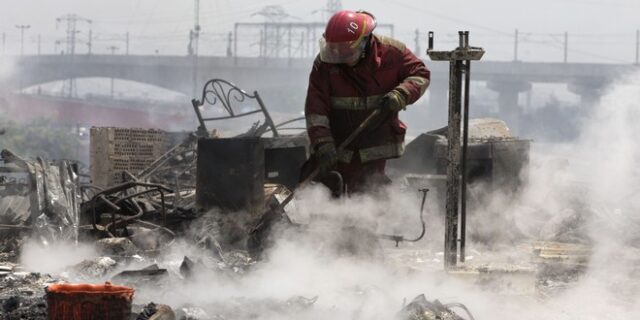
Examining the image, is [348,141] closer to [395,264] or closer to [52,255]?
[395,264]

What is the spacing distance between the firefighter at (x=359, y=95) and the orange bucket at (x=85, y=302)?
2.50 metres

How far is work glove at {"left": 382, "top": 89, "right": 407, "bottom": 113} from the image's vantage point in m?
Result: 6.41

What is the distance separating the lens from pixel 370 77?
22.0ft

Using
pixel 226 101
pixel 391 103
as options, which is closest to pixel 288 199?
pixel 391 103

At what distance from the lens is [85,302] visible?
434 cm

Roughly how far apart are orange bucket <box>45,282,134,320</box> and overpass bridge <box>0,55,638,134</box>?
59.0 meters

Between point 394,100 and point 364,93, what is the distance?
0.41m

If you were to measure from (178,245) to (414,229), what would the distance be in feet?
7.71

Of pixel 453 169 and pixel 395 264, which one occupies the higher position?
pixel 453 169

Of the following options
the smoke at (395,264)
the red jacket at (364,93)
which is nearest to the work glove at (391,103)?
the red jacket at (364,93)

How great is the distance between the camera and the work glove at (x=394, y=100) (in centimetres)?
641

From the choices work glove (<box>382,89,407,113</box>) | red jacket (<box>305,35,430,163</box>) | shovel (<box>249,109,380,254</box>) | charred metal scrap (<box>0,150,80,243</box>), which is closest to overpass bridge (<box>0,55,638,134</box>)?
charred metal scrap (<box>0,150,80,243</box>)

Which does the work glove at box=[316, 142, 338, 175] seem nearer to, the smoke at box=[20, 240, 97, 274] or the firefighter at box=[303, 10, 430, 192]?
the firefighter at box=[303, 10, 430, 192]

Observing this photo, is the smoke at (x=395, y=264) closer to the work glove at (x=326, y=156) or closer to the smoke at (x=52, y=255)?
the smoke at (x=52, y=255)
